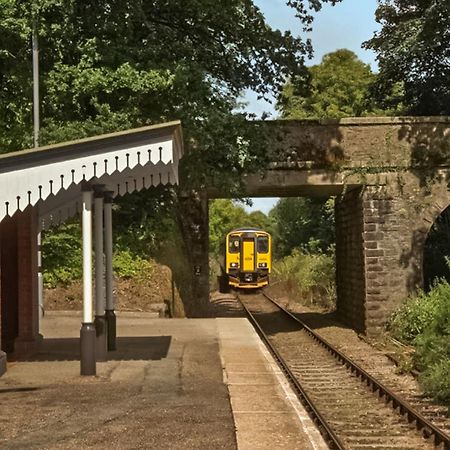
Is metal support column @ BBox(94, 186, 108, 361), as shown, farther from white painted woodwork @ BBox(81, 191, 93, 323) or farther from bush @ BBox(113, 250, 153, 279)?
bush @ BBox(113, 250, 153, 279)

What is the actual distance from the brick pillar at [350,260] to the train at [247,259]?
17.2 meters

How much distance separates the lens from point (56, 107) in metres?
18.5

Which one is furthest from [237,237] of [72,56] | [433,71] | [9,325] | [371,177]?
[9,325]

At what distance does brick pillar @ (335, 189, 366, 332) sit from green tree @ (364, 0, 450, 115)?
15.5 ft

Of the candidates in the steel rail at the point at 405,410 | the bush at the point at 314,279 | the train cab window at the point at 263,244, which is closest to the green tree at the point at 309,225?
the bush at the point at 314,279

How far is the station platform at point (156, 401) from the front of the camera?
720cm

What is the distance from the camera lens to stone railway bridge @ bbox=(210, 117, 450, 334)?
20.6 m

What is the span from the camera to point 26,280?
44.6ft

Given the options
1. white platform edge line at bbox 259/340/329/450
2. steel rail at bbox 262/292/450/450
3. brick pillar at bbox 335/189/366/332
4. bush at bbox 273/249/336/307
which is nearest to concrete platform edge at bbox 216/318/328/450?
white platform edge line at bbox 259/340/329/450

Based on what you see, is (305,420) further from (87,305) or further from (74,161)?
(74,161)

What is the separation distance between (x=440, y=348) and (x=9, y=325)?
311 inches

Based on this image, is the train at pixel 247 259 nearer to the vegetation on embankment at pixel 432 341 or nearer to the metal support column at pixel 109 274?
the vegetation on embankment at pixel 432 341

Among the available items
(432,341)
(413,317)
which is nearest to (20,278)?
(432,341)

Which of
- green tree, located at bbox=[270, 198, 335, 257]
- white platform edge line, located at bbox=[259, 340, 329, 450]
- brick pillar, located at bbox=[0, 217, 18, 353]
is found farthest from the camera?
green tree, located at bbox=[270, 198, 335, 257]
